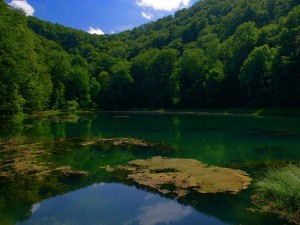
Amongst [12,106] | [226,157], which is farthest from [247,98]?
[226,157]

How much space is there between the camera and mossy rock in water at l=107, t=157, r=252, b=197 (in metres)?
15.5

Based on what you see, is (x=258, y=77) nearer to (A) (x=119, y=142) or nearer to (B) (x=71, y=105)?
(B) (x=71, y=105)

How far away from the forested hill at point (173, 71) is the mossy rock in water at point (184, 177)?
1088 inches

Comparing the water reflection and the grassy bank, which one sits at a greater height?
the grassy bank

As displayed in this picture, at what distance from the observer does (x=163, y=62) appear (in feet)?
356

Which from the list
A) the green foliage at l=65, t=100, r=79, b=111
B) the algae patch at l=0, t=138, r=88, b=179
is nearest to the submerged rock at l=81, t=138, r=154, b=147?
the algae patch at l=0, t=138, r=88, b=179

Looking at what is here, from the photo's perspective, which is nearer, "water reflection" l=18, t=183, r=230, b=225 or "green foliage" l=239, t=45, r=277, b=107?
"water reflection" l=18, t=183, r=230, b=225

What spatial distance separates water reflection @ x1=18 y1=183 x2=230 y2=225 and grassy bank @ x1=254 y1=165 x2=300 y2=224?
2297 mm

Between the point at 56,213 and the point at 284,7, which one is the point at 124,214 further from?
the point at 284,7

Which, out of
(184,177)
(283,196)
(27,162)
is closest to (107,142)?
(27,162)

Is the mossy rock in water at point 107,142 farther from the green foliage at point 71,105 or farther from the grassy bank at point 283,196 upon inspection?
the green foliage at point 71,105

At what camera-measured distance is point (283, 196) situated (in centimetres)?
1215

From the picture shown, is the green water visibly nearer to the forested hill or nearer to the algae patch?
the algae patch

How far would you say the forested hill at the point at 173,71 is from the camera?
168 ft
